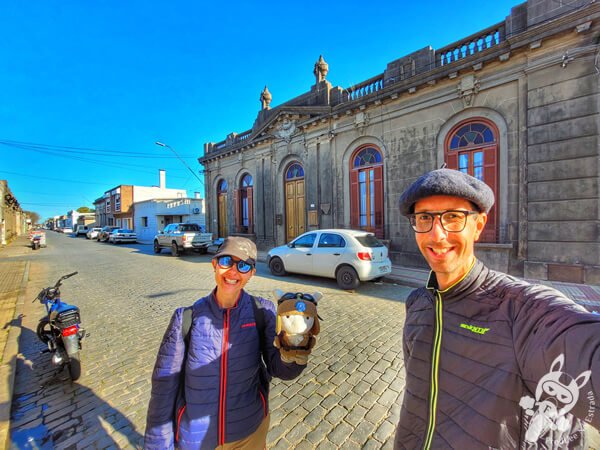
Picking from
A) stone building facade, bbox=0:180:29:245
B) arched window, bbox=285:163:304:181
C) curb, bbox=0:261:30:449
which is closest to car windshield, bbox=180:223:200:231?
arched window, bbox=285:163:304:181

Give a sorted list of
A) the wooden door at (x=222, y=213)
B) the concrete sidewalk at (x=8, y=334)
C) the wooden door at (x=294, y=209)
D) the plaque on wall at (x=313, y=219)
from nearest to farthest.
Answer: the concrete sidewalk at (x=8, y=334) < the plaque on wall at (x=313, y=219) < the wooden door at (x=294, y=209) < the wooden door at (x=222, y=213)

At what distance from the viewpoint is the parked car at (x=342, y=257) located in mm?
7410

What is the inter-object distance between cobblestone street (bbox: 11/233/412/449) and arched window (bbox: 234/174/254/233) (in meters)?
11.9

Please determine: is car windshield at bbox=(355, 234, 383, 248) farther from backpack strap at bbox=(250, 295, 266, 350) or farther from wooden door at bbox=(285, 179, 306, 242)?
wooden door at bbox=(285, 179, 306, 242)

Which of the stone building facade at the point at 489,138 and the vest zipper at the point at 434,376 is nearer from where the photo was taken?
the vest zipper at the point at 434,376

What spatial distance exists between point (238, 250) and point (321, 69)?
47.6ft

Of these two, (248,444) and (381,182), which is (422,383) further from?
(381,182)

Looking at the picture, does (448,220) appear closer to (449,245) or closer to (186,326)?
(449,245)

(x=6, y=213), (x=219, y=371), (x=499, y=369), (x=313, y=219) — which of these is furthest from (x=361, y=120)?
(x=6, y=213)

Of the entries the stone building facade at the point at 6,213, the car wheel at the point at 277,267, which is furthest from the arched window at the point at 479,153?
the stone building facade at the point at 6,213

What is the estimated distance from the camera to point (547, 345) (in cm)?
91

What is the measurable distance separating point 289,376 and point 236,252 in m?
0.87

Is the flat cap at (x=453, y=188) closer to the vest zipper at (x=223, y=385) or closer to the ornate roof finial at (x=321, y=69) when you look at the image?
the vest zipper at (x=223, y=385)

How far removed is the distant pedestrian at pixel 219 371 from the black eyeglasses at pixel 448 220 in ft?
3.20
